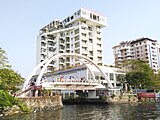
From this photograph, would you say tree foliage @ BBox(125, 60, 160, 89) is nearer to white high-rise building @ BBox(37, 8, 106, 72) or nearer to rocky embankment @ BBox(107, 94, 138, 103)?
rocky embankment @ BBox(107, 94, 138, 103)

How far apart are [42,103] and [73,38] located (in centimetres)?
4875

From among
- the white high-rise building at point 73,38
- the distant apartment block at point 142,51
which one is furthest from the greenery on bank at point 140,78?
the distant apartment block at point 142,51

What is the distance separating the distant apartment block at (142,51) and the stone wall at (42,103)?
70.5m

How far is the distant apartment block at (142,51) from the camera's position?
103 m

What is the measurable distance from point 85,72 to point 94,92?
26.7ft

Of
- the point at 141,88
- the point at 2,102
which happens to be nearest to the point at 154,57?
the point at 141,88

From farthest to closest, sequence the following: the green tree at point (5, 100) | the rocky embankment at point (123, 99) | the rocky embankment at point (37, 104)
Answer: the rocky embankment at point (123, 99), the rocky embankment at point (37, 104), the green tree at point (5, 100)

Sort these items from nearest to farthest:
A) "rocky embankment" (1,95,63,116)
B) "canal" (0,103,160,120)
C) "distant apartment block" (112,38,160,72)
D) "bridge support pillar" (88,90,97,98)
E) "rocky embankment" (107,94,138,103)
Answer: "canal" (0,103,160,120) → "rocky embankment" (1,95,63,116) → "rocky embankment" (107,94,138,103) → "bridge support pillar" (88,90,97,98) → "distant apartment block" (112,38,160,72)

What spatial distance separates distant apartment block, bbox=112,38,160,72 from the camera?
103m

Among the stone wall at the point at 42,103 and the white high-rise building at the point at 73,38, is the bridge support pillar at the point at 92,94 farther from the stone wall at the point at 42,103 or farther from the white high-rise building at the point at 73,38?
the white high-rise building at the point at 73,38

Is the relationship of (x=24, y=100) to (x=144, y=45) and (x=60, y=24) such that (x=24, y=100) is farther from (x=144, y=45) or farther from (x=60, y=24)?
(x=144, y=45)

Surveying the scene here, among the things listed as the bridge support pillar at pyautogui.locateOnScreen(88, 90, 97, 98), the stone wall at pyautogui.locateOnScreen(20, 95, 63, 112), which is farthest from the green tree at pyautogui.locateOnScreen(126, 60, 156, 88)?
the stone wall at pyautogui.locateOnScreen(20, 95, 63, 112)

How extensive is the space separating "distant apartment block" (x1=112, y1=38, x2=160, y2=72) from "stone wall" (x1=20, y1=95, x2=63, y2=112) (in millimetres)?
70461

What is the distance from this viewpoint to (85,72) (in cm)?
5919
